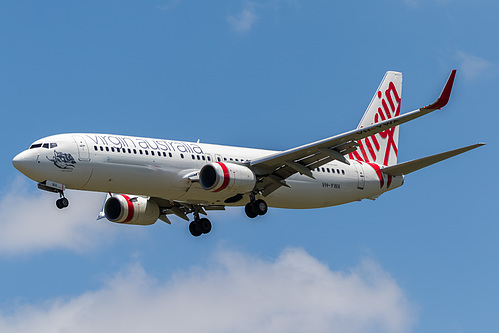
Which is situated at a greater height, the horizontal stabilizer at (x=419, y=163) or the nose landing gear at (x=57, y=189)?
the horizontal stabilizer at (x=419, y=163)

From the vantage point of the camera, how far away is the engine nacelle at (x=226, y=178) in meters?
47.8

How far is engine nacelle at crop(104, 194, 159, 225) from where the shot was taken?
54.0m

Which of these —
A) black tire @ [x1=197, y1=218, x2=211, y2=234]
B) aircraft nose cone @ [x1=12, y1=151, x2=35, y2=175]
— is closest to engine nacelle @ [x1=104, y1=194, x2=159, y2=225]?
black tire @ [x1=197, y1=218, x2=211, y2=234]

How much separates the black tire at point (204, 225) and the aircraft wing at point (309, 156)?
4.68 meters

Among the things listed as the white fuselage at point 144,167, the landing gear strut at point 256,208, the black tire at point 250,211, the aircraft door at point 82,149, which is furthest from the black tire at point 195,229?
the aircraft door at point 82,149

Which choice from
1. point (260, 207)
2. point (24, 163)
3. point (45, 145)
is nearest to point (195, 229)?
point (260, 207)

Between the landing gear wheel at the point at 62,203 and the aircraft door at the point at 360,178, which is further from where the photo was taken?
the aircraft door at the point at 360,178

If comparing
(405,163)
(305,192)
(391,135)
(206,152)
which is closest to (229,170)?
(206,152)

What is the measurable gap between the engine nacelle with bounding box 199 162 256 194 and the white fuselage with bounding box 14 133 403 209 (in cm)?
85

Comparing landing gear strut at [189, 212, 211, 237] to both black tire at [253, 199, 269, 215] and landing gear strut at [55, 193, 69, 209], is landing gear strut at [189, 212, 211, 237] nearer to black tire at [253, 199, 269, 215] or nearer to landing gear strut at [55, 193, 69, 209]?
black tire at [253, 199, 269, 215]

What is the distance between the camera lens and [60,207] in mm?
46094

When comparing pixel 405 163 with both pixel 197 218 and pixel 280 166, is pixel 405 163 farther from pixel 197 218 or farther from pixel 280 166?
pixel 197 218

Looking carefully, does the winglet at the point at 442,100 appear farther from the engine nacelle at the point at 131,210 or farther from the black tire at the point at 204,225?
the engine nacelle at the point at 131,210

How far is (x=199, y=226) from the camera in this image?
178ft
